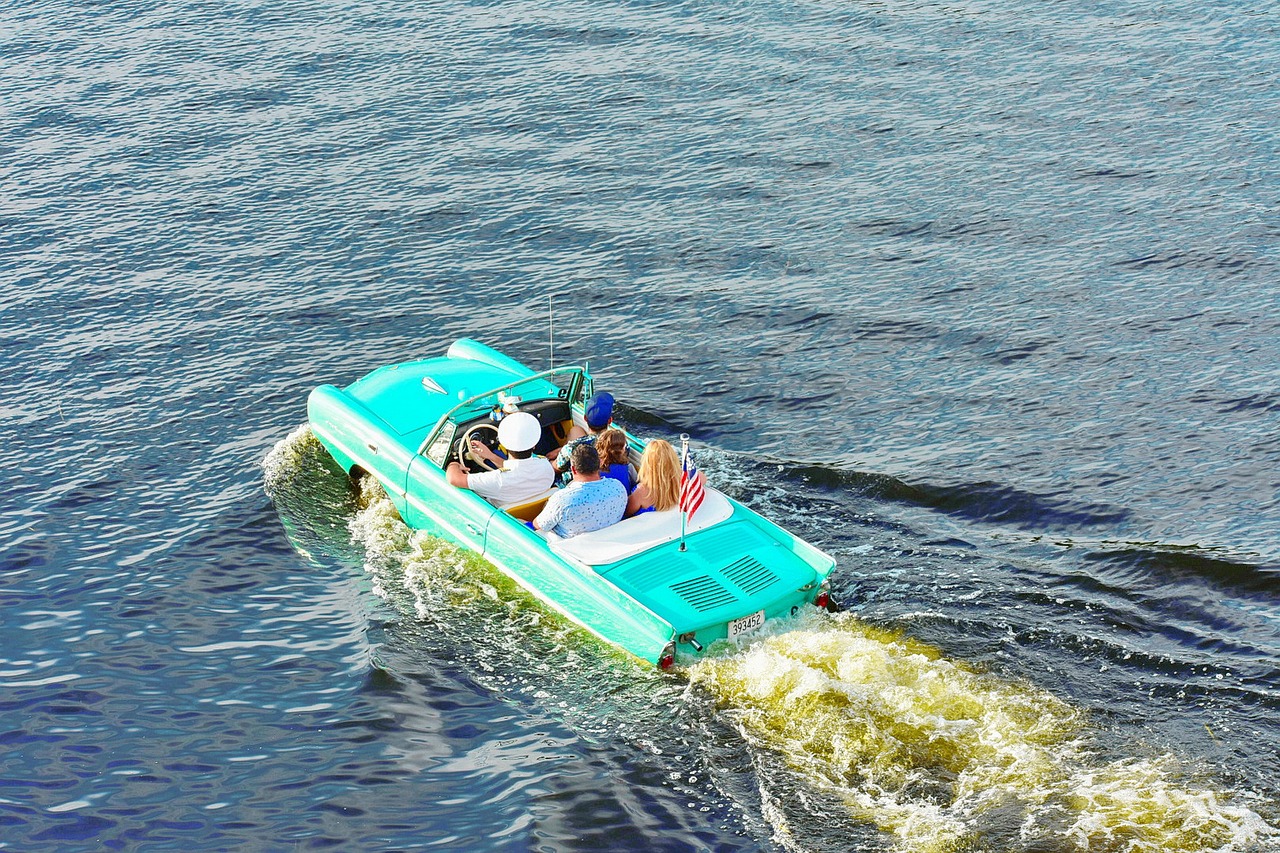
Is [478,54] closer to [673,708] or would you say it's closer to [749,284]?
[749,284]

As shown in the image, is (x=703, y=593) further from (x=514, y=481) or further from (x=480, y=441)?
(x=480, y=441)

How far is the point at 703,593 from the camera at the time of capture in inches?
381

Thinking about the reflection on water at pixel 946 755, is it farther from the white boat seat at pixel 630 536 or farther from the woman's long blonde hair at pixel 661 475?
the woman's long blonde hair at pixel 661 475

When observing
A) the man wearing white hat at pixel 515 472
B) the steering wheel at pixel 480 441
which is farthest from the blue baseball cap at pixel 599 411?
the steering wheel at pixel 480 441

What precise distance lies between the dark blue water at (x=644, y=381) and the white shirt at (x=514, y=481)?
0.82 meters

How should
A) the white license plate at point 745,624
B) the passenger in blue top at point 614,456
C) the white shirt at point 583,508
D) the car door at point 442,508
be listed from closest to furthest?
the white license plate at point 745,624
the white shirt at point 583,508
the passenger in blue top at point 614,456
the car door at point 442,508

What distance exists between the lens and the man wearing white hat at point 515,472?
10.8 metres

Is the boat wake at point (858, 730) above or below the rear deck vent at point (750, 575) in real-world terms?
below

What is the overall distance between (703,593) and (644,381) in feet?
17.5

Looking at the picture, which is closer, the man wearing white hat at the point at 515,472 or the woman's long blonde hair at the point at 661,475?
the woman's long blonde hair at the point at 661,475

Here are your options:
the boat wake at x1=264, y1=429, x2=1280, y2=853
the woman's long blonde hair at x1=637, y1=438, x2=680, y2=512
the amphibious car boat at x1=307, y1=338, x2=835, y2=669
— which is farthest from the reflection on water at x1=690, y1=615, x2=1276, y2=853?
the woman's long blonde hair at x1=637, y1=438, x2=680, y2=512

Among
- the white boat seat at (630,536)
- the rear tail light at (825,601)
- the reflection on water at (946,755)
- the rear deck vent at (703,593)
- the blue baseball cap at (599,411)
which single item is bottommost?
the reflection on water at (946,755)

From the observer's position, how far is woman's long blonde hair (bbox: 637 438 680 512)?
1038cm

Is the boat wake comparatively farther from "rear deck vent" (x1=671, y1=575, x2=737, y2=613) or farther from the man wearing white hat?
the man wearing white hat
